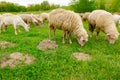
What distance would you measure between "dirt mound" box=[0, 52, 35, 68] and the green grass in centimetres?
24

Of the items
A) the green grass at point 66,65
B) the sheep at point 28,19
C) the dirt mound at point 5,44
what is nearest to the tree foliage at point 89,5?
the sheep at point 28,19

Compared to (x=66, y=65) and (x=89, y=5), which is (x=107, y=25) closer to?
(x=66, y=65)

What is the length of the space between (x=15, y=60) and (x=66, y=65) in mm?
2013

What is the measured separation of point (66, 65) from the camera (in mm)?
11883

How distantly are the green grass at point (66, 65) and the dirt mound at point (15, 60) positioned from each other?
0.80 ft

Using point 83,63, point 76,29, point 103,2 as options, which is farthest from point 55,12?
point 103,2

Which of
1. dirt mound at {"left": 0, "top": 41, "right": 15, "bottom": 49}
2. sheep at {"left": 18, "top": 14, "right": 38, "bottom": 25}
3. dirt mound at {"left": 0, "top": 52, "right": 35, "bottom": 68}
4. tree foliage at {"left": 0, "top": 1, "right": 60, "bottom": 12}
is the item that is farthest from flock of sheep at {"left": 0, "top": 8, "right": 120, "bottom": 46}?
tree foliage at {"left": 0, "top": 1, "right": 60, "bottom": 12}

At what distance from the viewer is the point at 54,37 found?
1577 cm

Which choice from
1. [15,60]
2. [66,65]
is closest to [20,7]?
[15,60]

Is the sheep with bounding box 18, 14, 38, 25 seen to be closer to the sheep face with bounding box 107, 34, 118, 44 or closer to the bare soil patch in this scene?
the sheep face with bounding box 107, 34, 118, 44

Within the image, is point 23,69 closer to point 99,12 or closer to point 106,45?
point 106,45

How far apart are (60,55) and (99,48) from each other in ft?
7.55

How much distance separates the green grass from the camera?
11188mm

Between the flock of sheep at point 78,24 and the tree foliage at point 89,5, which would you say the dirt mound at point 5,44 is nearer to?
the flock of sheep at point 78,24
